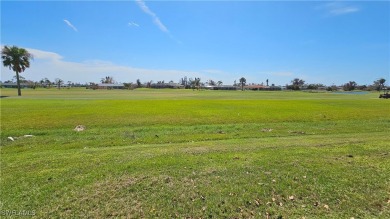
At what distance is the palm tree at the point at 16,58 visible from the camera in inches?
3177

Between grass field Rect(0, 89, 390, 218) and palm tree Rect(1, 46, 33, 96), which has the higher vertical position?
palm tree Rect(1, 46, 33, 96)

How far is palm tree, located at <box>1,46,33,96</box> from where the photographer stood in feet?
265

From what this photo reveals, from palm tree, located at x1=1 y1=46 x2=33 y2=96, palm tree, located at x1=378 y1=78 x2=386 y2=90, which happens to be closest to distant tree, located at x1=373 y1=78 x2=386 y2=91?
palm tree, located at x1=378 y1=78 x2=386 y2=90

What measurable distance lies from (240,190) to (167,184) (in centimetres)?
193

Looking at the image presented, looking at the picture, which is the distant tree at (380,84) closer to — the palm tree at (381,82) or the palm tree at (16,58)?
the palm tree at (381,82)

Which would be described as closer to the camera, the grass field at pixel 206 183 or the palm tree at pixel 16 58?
the grass field at pixel 206 183

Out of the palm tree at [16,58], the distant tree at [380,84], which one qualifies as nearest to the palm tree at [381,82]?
the distant tree at [380,84]

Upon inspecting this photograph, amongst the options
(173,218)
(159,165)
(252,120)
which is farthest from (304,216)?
(252,120)

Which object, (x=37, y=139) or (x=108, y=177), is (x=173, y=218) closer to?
(x=108, y=177)

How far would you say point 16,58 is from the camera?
81.8 m

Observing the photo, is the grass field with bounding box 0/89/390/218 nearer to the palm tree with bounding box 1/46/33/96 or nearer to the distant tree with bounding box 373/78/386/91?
the palm tree with bounding box 1/46/33/96

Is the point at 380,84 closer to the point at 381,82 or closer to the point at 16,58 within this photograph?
the point at 381,82

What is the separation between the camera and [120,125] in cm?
2092

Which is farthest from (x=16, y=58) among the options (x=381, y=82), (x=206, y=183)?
(x=381, y=82)
